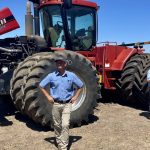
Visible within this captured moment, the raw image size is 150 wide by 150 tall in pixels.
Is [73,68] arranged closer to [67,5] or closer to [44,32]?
[67,5]

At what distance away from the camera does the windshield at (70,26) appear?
32.3 ft

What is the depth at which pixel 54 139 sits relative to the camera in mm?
6910

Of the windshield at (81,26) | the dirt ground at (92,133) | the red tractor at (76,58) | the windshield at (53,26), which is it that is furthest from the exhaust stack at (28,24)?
the dirt ground at (92,133)

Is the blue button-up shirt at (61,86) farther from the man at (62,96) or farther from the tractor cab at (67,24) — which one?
the tractor cab at (67,24)

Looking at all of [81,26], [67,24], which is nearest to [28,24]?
[81,26]

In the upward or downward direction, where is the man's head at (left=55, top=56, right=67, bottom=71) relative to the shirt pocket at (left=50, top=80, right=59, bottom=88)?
upward

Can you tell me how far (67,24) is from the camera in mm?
9844

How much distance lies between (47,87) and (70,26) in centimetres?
280

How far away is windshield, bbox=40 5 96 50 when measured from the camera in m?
9.85

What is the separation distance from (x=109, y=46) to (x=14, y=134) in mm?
4304

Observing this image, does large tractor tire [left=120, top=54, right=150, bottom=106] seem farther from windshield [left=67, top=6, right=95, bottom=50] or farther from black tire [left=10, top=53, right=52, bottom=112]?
black tire [left=10, top=53, right=52, bottom=112]

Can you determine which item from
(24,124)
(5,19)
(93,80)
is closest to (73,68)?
(93,80)

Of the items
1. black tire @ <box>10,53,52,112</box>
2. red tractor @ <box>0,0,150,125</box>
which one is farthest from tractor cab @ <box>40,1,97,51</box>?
black tire @ <box>10,53,52,112</box>

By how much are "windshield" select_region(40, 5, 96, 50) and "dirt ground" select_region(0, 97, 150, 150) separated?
2.06m
